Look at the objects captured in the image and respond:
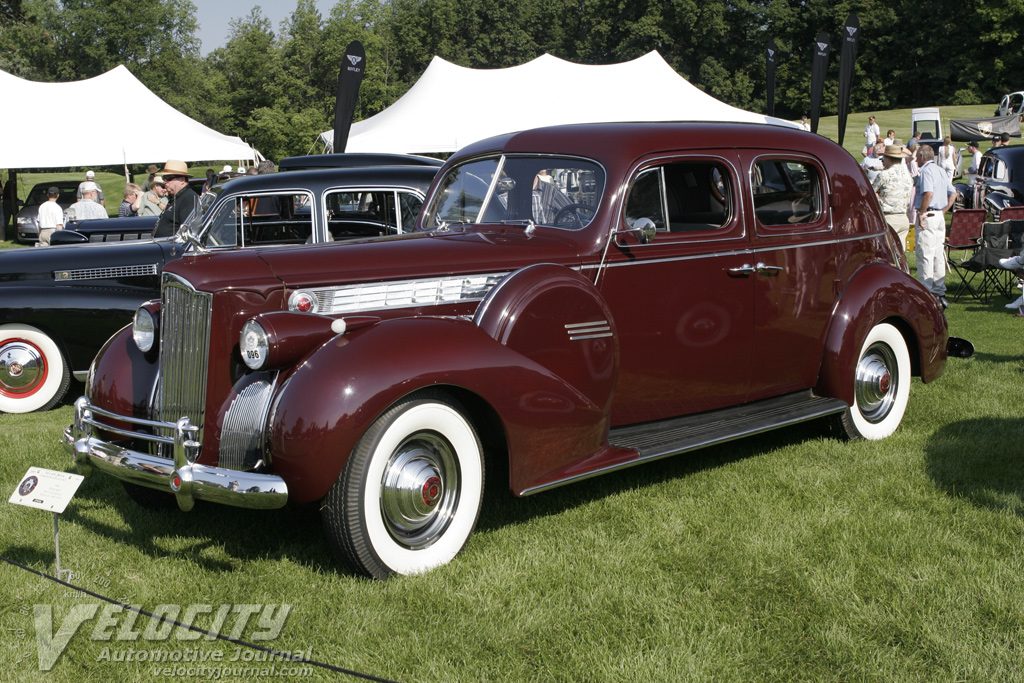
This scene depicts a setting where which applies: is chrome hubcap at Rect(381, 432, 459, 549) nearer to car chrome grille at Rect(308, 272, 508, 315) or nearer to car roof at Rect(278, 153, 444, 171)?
car chrome grille at Rect(308, 272, 508, 315)

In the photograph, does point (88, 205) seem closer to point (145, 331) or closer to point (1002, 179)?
point (145, 331)

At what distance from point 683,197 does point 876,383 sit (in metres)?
1.89

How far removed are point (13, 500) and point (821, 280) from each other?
4449mm

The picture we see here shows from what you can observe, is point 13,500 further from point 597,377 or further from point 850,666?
point 850,666

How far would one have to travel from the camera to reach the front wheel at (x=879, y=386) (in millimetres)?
5586

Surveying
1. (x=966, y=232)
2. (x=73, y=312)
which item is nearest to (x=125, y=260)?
(x=73, y=312)

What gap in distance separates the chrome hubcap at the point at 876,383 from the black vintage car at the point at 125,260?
3.73 metres

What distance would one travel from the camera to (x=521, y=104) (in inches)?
800

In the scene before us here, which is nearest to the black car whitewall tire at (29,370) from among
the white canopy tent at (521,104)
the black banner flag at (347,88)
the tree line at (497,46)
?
the black banner flag at (347,88)

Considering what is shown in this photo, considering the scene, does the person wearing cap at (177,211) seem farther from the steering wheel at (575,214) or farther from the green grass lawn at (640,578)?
the steering wheel at (575,214)

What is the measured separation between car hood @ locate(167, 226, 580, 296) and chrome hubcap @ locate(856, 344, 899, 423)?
2376 mm

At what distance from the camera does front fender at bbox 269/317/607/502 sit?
3354 millimetres

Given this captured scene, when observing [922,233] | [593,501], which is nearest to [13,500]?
[593,501]

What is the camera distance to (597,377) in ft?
14.0
